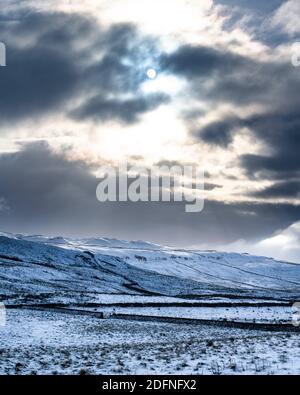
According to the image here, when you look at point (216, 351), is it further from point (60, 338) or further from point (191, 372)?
point (60, 338)

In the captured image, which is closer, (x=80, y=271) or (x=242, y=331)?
(x=242, y=331)

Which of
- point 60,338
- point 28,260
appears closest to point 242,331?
point 60,338

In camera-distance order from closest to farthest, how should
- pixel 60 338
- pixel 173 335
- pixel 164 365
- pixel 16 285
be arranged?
pixel 164 365 → pixel 60 338 → pixel 173 335 → pixel 16 285

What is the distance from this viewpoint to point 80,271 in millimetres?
152250

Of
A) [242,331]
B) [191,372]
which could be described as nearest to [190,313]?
[242,331]

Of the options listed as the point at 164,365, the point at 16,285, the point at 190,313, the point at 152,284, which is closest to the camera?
the point at 164,365

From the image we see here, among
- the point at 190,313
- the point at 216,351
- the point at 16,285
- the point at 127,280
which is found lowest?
the point at 216,351

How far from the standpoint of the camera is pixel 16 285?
96875 millimetres
